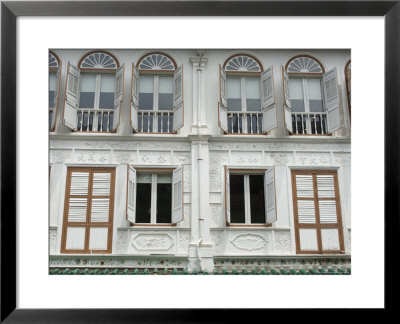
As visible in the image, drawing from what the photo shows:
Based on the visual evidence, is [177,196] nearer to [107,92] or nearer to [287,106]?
[107,92]

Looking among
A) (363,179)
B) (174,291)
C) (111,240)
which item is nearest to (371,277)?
(363,179)

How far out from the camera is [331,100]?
3959mm

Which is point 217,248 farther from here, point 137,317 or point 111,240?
point 137,317

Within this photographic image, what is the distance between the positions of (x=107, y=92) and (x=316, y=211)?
2.43m

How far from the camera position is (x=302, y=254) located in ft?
12.1

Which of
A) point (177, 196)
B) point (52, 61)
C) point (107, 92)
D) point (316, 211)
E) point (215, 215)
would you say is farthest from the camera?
point (107, 92)

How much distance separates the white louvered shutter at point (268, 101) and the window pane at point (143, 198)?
1.33 metres

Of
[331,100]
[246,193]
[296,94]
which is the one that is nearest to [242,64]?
[296,94]

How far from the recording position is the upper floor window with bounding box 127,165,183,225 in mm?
3859

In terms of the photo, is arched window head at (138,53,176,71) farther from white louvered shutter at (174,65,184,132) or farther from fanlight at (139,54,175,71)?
white louvered shutter at (174,65,184,132)

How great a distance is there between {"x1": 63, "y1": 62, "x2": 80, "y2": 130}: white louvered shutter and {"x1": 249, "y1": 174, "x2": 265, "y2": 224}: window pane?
1.88m

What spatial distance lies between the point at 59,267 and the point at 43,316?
1.97ft

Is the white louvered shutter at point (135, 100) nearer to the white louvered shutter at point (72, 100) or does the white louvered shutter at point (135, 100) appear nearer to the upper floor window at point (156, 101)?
the upper floor window at point (156, 101)

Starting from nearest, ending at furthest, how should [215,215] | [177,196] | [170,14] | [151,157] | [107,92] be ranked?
[170,14] < [215,215] < [177,196] < [151,157] < [107,92]
